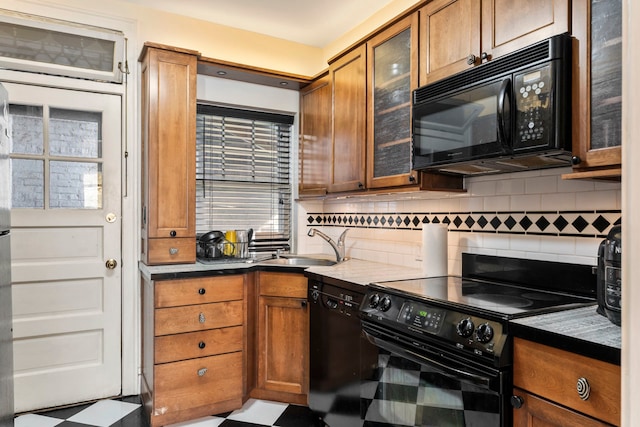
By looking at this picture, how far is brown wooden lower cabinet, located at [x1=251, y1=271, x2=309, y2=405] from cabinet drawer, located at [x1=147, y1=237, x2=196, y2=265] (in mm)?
491

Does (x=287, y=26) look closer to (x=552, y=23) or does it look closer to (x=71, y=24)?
(x=71, y=24)

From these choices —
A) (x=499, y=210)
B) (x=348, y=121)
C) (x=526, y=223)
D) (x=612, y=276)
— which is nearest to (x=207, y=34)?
(x=348, y=121)

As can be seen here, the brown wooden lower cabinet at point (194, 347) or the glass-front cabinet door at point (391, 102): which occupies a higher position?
the glass-front cabinet door at point (391, 102)

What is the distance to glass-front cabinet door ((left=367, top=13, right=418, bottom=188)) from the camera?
2123 millimetres

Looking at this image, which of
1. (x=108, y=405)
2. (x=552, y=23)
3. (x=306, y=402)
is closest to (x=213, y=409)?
(x=306, y=402)

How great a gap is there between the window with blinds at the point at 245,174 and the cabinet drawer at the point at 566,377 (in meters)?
2.30

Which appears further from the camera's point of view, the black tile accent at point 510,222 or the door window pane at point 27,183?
the door window pane at point 27,183

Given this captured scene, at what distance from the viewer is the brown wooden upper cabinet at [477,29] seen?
58.2 inches

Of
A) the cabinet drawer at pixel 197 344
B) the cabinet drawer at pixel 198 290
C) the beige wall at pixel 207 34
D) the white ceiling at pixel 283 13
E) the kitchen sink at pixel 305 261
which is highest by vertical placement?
the white ceiling at pixel 283 13

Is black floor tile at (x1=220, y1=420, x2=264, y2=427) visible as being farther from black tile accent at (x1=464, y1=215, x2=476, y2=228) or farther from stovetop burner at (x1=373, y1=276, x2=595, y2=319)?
black tile accent at (x1=464, y1=215, x2=476, y2=228)

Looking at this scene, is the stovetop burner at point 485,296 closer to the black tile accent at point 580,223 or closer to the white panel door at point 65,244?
the black tile accent at point 580,223

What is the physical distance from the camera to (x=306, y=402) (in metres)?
2.54

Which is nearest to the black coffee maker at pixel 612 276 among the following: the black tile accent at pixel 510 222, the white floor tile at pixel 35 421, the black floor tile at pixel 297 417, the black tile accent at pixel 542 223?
the black tile accent at pixel 542 223

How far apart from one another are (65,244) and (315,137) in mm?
1812
